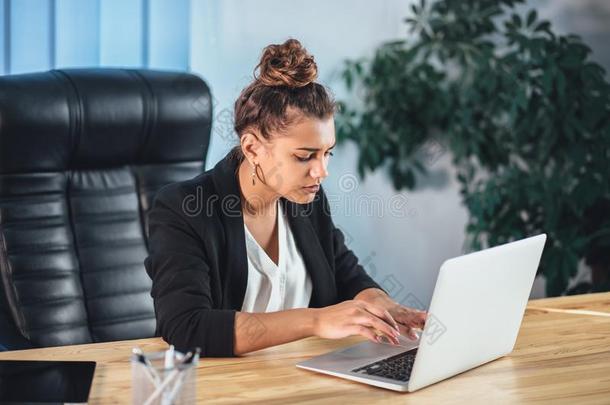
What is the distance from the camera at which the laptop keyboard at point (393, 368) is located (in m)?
1.49

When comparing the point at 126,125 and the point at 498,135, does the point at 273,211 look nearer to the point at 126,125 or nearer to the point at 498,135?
the point at 126,125

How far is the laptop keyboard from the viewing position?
149 cm

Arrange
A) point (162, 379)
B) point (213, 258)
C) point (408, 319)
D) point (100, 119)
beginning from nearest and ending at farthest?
point (162, 379) → point (408, 319) → point (213, 258) → point (100, 119)

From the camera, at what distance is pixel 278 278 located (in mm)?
1966

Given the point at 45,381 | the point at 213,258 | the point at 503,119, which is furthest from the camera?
the point at 503,119

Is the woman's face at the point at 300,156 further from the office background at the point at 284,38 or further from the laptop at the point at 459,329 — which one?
the office background at the point at 284,38

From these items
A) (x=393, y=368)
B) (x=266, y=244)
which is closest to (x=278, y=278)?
(x=266, y=244)

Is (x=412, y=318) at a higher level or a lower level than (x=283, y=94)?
lower

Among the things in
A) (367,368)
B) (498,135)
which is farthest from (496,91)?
(367,368)

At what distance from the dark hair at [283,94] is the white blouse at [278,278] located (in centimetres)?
24

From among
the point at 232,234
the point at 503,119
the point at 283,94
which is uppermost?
the point at 283,94

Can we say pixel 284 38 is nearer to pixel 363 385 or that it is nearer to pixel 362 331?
pixel 362 331

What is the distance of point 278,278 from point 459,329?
0.58m

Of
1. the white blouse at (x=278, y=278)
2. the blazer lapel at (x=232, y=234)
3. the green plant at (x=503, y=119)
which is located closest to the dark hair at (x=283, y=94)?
the blazer lapel at (x=232, y=234)
